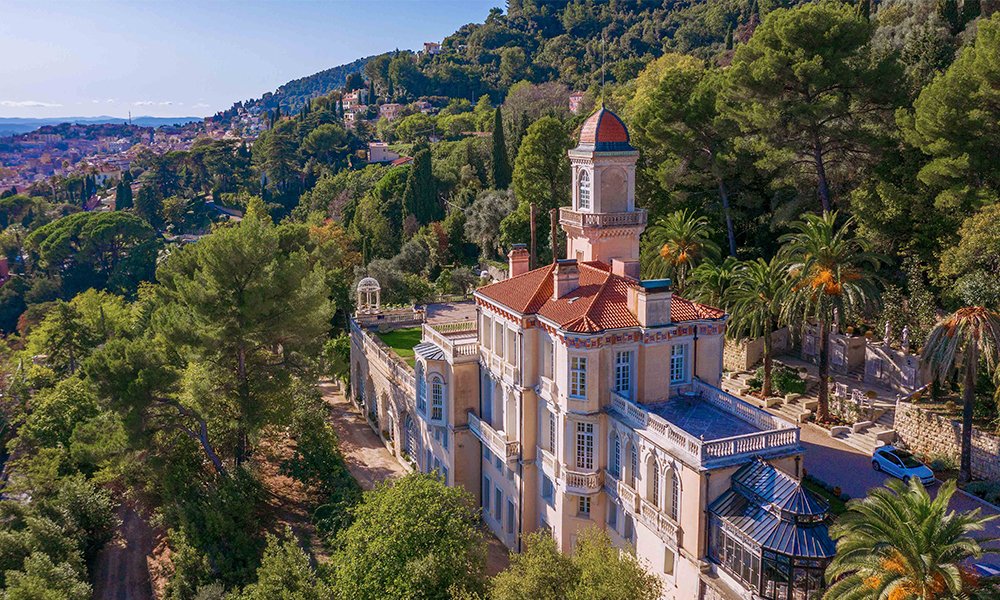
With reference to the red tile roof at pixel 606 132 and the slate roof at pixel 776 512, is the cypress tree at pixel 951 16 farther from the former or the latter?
the slate roof at pixel 776 512

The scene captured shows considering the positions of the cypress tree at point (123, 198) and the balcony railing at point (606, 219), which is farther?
the cypress tree at point (123, 198)

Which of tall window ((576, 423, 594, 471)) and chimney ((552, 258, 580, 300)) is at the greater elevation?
chimney ((552, 258, 580, 300))

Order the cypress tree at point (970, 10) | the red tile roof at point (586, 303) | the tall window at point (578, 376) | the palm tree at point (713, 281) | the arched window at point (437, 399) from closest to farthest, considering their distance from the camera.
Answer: the tall window at point (578, 376) → the red tile roof at point (586, 303) → the arched window at point (437, 399) → the palm tree at point (713, 281) → the cypress tree at point (970, 10)

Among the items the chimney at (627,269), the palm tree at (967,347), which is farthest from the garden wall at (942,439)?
the chimney at (627,269)

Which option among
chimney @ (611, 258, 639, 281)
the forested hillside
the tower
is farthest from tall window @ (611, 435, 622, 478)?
the tower

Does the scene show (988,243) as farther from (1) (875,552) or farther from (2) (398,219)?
(2) (398,219)

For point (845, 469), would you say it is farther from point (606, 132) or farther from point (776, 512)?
point (606, 132)

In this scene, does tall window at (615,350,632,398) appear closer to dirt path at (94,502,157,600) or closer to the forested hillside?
the forested hillside
